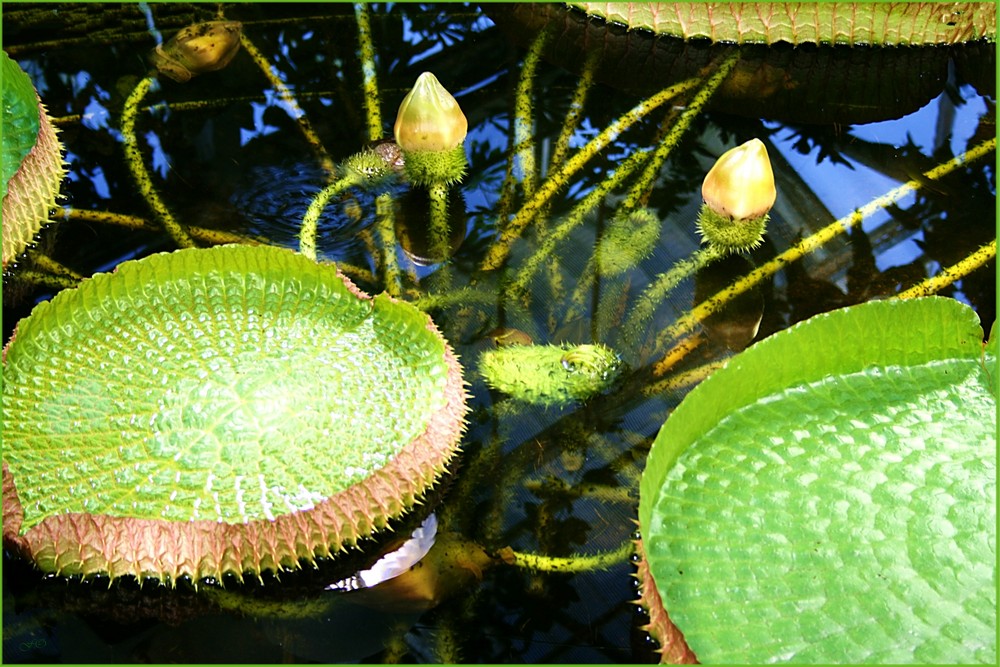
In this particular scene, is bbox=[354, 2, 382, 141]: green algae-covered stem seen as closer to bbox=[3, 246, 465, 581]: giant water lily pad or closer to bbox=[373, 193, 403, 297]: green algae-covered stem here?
bbox=[373, 193, 403, 297]: green algae-covered stem

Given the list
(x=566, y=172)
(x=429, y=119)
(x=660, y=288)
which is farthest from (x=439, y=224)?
(x=660, y=288)

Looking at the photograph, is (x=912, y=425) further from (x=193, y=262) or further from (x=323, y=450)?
(x=193, y=262)

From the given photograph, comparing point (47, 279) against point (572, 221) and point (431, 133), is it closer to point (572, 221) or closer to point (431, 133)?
point (431, 133)

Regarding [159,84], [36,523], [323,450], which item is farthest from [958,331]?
[159,84]

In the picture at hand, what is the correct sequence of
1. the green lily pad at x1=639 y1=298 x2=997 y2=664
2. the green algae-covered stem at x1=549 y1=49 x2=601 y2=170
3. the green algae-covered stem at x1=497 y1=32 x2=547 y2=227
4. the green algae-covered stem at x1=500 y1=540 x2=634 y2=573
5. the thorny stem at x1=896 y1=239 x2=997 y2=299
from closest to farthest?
the green lily pad at x1=639 y1=298 x2=997 y2=664
the green algae-covered stem at x1=500 y1=540 x2=634 y2=573
the thorny stem at x1=896 y1=239 x2=997 y2=299
the green algae-covered stem at x1=497 y1=32 x2=547 y2=227
the green algae-covered stem at x1=549 y1=49 x2=601 y2=170

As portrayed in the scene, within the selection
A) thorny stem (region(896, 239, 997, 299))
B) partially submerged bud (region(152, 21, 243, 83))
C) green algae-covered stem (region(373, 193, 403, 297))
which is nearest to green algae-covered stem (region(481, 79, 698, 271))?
green algae-covered stem (region(373, 193, 403, 297))

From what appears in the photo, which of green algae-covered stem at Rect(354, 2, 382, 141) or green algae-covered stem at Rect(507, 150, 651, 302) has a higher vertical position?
green algae-covered stem at Rect(354, 2, 382, 141)

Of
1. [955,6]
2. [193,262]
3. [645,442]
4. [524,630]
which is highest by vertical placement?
[955,6]
